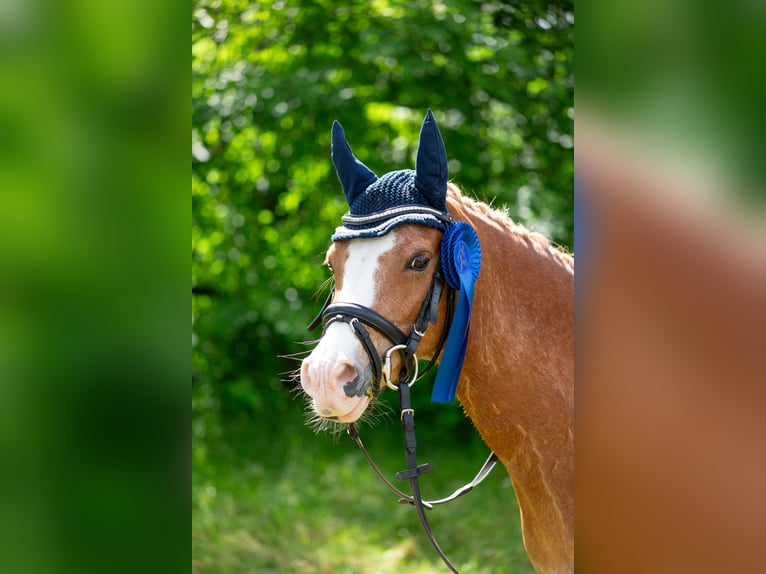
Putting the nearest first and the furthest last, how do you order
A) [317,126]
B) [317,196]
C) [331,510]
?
[331,510]
[317,126]
[317,196]

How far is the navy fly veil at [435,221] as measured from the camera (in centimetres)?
223

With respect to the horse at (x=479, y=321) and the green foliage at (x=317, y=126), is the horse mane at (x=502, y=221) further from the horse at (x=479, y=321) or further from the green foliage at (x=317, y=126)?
the green foliage at (x=317, y=126)

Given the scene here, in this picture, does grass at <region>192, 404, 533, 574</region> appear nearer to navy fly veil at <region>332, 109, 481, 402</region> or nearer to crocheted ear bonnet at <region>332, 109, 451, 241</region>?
navy fly veil at <region>332, 109, 481, 402</region>

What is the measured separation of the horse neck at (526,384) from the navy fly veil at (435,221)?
0.34 ft

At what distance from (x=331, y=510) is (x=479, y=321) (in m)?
4.22

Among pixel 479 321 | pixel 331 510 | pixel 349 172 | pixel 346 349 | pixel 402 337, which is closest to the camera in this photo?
pixel 346 349

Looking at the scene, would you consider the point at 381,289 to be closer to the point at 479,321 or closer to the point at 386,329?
the point at 386,329

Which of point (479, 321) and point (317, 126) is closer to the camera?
point (479, 321)

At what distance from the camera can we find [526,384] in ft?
7.81
